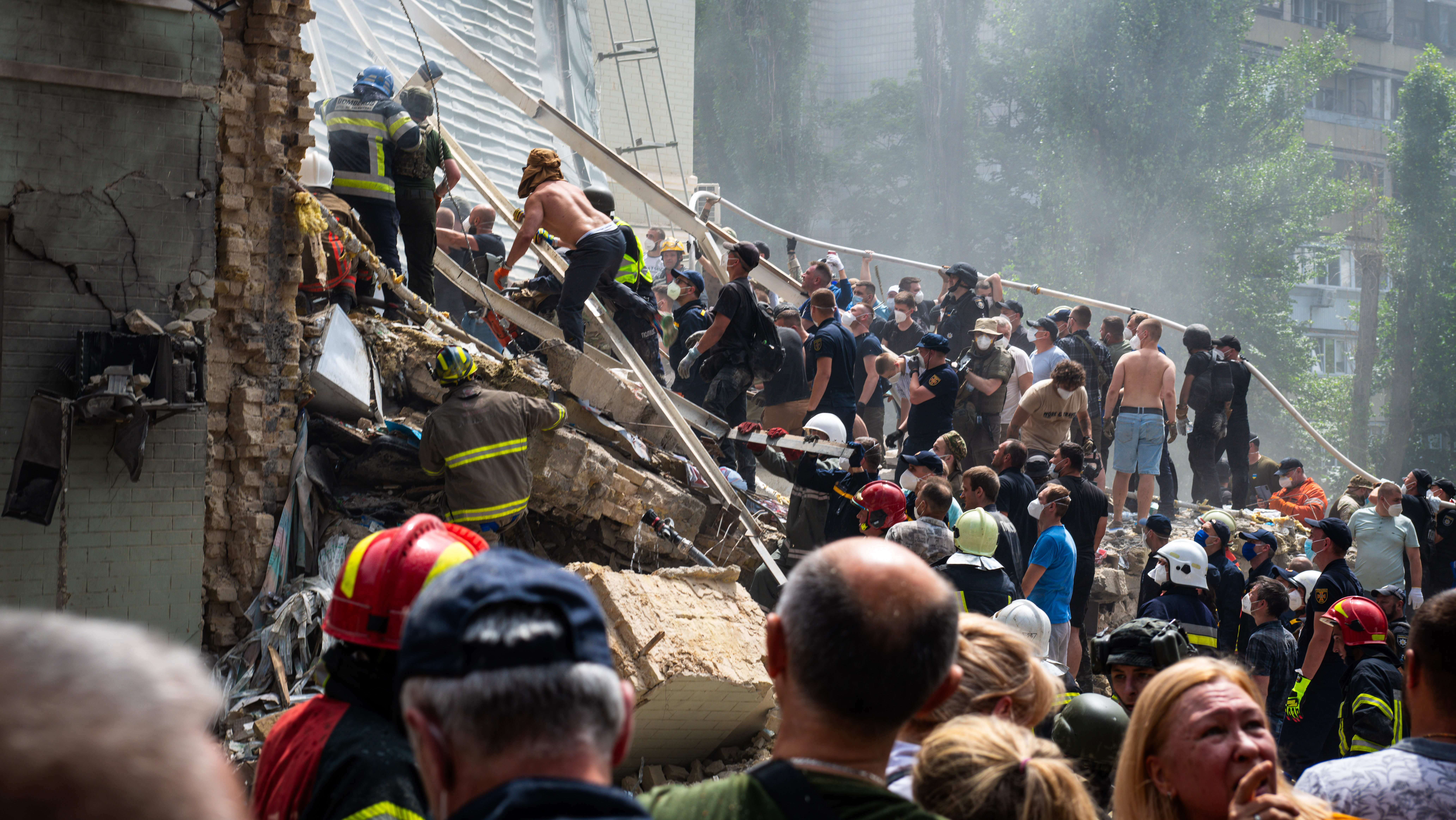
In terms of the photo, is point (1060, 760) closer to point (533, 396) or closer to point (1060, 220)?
point (533, 396)

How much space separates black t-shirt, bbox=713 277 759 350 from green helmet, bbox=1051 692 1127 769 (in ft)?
18.6

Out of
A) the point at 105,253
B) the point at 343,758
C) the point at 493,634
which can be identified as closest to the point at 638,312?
the point at 105,253

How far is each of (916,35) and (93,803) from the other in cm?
4838

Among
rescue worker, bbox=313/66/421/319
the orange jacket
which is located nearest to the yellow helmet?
rescue worker, bbox=313/66/421/319

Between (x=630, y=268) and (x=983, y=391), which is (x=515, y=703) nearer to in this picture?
(x=630, y=268)

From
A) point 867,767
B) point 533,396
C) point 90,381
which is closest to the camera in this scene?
point 867,767

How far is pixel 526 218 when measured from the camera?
7.87m

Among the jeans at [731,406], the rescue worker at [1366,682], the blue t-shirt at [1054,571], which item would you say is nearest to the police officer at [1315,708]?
the rescue worker at [1366,682]

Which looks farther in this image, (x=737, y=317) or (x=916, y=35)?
(x=916, y=35)

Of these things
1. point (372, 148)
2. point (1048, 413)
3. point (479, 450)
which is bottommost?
point (479, 450)

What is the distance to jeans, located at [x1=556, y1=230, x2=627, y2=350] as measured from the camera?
7.95 metres

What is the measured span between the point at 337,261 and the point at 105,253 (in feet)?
4.96

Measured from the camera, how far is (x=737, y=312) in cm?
838

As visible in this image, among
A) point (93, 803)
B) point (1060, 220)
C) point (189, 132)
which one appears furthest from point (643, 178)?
point (1060, 220)
